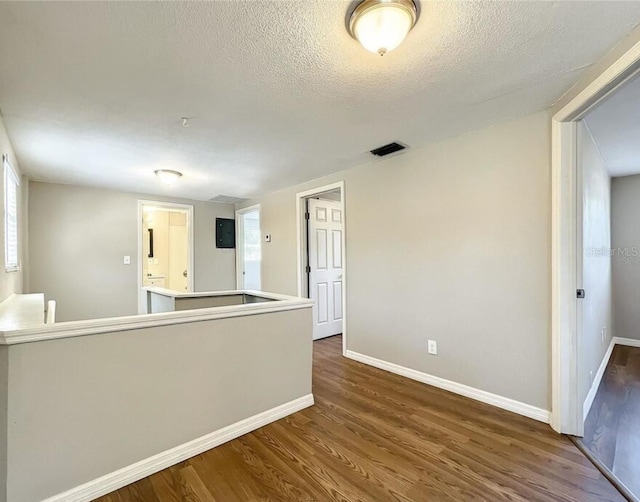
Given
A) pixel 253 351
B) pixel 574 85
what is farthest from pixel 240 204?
pixel 574 85

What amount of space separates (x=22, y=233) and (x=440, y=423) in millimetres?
4711

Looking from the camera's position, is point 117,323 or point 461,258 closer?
point 117,323

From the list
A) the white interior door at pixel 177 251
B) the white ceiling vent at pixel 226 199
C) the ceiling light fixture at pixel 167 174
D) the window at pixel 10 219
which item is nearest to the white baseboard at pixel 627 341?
the white ceiling vent at pixel 226 199

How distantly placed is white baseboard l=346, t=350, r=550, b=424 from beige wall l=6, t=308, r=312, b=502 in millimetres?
1320

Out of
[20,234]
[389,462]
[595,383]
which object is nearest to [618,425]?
[595,383]

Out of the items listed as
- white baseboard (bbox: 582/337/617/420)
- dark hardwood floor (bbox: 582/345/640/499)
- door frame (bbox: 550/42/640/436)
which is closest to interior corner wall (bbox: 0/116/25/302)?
door frame (bbox: 550/42/640/436)

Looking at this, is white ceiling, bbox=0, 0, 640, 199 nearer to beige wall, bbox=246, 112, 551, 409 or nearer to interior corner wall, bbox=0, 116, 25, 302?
interior corner wall, bbox=0, 116, 25, 302

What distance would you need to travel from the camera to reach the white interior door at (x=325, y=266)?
14.3 ft

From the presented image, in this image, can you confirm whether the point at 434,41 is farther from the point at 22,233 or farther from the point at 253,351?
the point at 22,233

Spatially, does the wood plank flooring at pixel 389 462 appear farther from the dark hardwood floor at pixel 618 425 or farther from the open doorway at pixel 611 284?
the open doorway at pixel 611 284

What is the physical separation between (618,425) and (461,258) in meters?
1.54

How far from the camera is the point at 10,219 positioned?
8.88ft

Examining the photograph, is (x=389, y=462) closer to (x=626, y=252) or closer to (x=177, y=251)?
(x=626, y=252)

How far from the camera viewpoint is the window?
2473 mm
